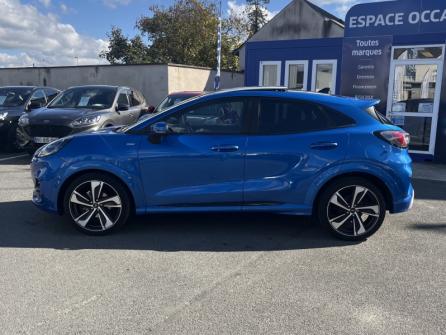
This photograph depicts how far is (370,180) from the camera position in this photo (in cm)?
486

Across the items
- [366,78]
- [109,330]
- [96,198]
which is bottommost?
[109,330]

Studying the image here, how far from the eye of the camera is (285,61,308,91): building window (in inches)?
511

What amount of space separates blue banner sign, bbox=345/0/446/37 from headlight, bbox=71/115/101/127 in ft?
19.9

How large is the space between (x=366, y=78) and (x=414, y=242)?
6.49 metres

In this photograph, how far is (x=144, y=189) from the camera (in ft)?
15.9

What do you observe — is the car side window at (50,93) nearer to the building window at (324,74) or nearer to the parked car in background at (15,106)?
the parked car in background at (15,106)

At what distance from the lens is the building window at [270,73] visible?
13.1m

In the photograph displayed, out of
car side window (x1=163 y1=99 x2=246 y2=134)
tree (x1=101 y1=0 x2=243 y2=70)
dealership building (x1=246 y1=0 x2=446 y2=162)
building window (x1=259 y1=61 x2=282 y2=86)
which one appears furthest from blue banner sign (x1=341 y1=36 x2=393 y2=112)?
tree (x1=101 y1=0 x2=243 y2=70)

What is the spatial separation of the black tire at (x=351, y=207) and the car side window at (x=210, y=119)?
3.98 feet

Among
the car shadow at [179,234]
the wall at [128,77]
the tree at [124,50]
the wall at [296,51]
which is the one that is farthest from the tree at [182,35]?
the car shadow at [179,234]

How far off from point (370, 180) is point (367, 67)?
21.1 ft

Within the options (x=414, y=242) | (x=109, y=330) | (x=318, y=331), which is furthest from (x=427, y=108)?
(x=109, y=330)

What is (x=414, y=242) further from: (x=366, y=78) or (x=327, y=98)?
(x=366, y=78)

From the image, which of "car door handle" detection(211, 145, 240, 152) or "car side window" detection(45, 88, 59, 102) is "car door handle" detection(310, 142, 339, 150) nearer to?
"car door handle" detection(211, 145, 240, 152)
